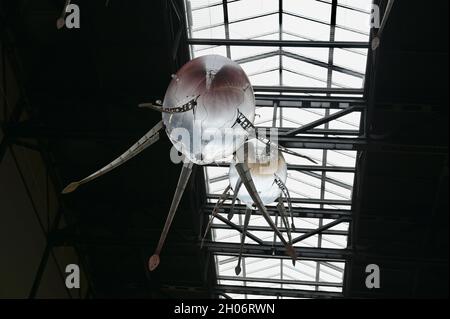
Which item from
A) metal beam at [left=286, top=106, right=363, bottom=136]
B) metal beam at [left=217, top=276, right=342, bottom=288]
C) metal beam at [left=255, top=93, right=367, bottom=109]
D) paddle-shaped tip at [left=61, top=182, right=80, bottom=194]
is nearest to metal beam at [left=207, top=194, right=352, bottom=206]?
metal beam at [left=255, top=93, right=367, bottom=109]

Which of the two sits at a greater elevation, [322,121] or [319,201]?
[322,121]

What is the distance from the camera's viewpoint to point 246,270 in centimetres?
2388

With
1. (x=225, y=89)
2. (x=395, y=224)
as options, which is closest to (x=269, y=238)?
(x=395, y=224)

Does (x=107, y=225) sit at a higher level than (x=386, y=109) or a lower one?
lower

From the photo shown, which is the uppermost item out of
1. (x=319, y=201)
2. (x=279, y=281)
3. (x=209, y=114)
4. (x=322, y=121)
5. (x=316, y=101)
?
(x=209, y=114)

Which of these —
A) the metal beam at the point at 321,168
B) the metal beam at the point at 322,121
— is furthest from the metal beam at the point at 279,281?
the metal beam at the point at 322,121

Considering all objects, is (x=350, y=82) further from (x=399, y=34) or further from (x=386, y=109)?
(x=399, y=34)

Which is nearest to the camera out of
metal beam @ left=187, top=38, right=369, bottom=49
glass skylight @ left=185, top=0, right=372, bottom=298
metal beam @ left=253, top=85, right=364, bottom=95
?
glass skylight @ left=185, top=0, right=372, bottom=298

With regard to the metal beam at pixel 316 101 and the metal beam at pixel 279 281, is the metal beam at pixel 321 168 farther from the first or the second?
the metal beam at pixel 279 281

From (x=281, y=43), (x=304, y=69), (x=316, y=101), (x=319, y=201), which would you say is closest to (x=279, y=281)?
(x=319, y=201)

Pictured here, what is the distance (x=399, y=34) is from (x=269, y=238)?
10.3 m

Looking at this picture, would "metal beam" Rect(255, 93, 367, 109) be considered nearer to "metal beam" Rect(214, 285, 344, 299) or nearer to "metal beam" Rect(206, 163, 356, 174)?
"metal beam" Rect(206, 163, 356, 174)

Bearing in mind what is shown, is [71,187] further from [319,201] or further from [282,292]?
[282,292]

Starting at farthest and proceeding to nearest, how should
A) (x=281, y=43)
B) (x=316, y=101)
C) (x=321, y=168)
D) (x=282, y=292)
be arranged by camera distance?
(x=282, y=292), (x=321, y=168), (x=316, y=101), (x=281, y=43)
